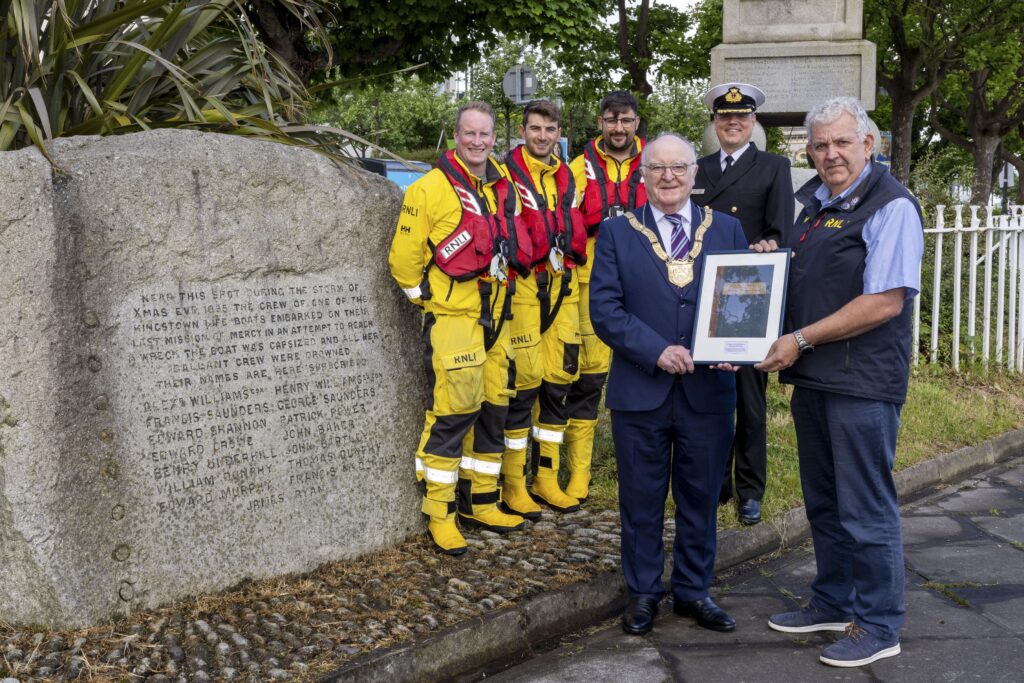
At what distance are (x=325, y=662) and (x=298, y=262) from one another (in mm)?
1831

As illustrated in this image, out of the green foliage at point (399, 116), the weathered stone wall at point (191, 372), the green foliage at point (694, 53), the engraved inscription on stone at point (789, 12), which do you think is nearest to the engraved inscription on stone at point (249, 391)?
the weathered stone wall at point (191, 372)

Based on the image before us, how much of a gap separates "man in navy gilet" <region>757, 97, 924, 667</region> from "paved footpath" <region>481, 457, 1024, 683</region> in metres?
0.19

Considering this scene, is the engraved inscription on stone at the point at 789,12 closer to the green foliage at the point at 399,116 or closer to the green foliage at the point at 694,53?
the green foliage at the point at 694,53

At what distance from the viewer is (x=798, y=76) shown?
32.7 feet

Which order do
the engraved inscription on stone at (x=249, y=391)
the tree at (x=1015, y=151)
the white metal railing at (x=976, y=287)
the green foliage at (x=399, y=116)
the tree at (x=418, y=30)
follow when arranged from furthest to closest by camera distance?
the green foliage at (x=399, y=116), the tree at (x=1015, y=151), the tree at (x=418, y=30), the white metal railing at (x=976, y=287), the engraved inscription on stone at (x=249, y=391)

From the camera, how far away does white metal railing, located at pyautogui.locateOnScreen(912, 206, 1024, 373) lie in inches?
365

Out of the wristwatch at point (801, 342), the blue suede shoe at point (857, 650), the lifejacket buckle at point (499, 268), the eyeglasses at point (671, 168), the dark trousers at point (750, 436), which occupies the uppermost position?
the eyeglasses at point (671, 168)

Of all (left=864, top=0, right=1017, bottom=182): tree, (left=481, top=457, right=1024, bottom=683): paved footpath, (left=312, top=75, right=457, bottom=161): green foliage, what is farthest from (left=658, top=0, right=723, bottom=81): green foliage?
(left=312, top=75, right=457, bottom=161): green foliage

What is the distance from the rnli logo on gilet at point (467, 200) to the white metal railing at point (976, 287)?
5489 mm

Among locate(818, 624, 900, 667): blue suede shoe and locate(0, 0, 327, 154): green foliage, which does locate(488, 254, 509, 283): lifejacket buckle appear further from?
locate(818, 624, 900, 667): blue suede shoe

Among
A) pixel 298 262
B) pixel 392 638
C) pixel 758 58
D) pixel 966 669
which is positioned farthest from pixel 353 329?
pixel 758 58

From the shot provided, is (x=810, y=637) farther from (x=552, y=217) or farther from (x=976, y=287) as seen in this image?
(x=976, y=287)

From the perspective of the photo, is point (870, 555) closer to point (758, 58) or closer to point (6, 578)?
point (6, 578)

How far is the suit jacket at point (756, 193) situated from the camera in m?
5.39
